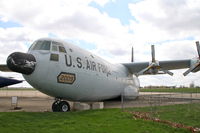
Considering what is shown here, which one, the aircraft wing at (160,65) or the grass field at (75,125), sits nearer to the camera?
the grass field at (75,125)

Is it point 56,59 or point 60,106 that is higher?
point 56,59

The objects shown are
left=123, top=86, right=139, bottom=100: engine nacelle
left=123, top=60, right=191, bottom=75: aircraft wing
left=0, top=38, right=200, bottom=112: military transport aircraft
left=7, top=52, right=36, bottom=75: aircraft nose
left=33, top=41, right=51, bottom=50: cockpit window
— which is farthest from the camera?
left=123, top=86, right=139, bottom=100: engine nacelle

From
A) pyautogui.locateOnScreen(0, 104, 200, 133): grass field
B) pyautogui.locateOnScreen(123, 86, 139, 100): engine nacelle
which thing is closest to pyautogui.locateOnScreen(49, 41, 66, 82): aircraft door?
pyautogui.locateOnScreen(0, 104, 200, 133): grass field

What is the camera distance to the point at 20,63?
38.8 feet

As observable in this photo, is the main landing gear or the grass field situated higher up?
the main landing gear

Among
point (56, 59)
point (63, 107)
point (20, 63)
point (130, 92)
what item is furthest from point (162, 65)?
point (20, 63)

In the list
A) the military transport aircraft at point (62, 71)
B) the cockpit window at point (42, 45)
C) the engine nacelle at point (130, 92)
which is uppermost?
the cockpit window at point (42, 45)

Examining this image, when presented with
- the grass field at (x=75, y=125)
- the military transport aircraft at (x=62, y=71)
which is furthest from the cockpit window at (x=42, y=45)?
the grass field at (x=75, y=125)

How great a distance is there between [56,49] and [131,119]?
5.94 meters

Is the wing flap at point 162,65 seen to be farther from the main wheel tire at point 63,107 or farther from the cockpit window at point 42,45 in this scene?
the cockpit window at point 42,45

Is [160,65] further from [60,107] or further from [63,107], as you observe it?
[60,107]

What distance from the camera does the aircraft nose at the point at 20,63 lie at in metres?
11.8

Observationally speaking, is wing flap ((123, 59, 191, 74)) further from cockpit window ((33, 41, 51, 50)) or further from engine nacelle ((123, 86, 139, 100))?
cockpit window ((33, 41, 51, 50))

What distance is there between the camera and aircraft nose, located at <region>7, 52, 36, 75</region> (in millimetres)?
11789
